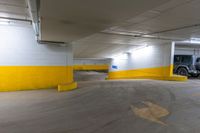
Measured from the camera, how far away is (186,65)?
37.8 feet

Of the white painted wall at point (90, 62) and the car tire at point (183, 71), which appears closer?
the car tire at point (183, 71)

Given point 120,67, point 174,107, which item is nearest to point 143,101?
point 174,107

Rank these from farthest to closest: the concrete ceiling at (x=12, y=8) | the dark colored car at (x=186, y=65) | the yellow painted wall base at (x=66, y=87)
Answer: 1. the dark colored car at (x=186, y=65)
2. the yellow painted wall base at (x=66, y=87)
3. the concrete ceiling at (x=12, y=8)

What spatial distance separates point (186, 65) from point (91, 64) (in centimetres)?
997

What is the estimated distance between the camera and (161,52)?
9969 millimetres

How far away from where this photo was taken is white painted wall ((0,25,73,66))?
224 inches

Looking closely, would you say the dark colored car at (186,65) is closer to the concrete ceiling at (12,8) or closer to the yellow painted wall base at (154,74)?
the yellow painted wall base at (154,74)

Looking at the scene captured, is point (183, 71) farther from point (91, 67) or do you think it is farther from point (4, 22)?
point (4, 22)

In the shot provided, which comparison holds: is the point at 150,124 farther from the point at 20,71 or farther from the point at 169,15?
the point at 20,71

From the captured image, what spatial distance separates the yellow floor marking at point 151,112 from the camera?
314 cm

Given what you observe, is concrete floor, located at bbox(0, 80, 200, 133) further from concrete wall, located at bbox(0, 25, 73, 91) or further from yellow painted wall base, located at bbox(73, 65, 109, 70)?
yellow painted wall base, located at bbox(73, 65, 109, 70)

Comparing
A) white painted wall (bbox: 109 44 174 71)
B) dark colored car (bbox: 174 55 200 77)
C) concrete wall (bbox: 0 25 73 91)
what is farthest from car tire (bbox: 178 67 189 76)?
concrete wall (bbox: 0 25 73 91)

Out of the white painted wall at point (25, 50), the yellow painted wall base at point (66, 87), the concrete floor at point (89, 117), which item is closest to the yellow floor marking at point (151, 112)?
the concrete floor at point (89, 117)

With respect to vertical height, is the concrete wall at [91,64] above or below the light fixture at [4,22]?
below
